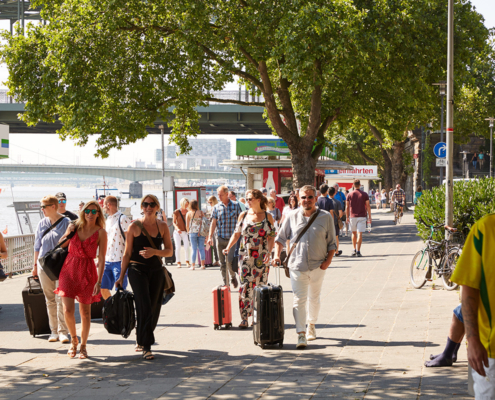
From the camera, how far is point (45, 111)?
70.8ft

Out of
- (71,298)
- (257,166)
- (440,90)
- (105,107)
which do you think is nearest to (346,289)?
(71,298)

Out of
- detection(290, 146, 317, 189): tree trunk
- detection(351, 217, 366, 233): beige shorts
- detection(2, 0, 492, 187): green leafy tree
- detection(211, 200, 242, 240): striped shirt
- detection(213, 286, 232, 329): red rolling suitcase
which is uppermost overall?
detection(2, 0, 492, 187): green leafy tree

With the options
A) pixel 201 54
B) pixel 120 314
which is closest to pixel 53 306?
pixel 120 314

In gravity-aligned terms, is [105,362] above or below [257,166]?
below

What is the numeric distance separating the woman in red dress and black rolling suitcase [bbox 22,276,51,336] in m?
1.12

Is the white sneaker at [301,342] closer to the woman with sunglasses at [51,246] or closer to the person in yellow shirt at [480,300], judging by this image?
the woman with sunglasses at [51,246]

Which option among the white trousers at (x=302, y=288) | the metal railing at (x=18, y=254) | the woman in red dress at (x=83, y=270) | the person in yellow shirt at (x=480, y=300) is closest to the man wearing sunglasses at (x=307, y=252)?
the white trousers at (x=302, y=288)

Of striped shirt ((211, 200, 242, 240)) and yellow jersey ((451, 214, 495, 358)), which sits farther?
striped shirt ((211, 200, 242, 240))

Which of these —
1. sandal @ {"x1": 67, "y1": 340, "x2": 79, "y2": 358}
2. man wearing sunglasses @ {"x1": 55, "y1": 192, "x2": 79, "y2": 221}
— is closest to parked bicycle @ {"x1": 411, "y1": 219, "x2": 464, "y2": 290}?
man wearing sunglasses @ {"x1": 55, "y1": 192, "x2": 79, "y2": 221}

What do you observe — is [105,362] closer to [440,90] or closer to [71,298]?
[71,298]

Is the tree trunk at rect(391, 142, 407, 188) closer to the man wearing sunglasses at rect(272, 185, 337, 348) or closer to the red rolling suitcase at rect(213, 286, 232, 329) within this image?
the red rolling suitcase at rect(213, 286, 232, 329)

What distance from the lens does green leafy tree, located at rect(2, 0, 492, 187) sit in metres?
19.8

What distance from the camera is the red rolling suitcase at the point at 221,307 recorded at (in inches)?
310

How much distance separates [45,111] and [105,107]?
197cm
